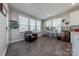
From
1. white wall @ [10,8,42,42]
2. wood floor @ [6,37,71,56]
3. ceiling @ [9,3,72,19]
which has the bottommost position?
wood floor @ [6,37,71,56]

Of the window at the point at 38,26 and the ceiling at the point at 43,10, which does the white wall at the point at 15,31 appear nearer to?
the ceiling at the point at 43,10

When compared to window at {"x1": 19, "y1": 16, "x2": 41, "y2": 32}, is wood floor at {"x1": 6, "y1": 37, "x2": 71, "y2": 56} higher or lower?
lower

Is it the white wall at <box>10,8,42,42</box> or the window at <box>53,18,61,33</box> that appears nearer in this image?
the white wall at <box>10,8,42,42</box>

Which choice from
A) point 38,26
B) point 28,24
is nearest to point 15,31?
point 28,24

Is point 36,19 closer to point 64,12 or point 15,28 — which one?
point 15,28

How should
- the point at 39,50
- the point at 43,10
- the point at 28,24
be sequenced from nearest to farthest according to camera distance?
the point at 39,50
the point at 28,24
the point at 43,10

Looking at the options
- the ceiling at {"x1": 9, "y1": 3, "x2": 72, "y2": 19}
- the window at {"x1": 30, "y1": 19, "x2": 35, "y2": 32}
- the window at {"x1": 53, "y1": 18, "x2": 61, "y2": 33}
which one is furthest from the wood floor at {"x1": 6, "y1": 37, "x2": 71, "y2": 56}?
the ceiling at {"x1": 9, "y1": 3, "x2": 72, "y2": 19}

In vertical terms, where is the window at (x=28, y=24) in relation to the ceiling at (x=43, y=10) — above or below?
below

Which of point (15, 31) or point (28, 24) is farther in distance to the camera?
point (28, 24)

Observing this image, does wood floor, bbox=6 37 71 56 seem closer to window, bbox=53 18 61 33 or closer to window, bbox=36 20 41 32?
window, bbox=36 20 41 32

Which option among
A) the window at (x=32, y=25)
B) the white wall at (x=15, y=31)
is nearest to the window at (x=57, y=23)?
the window at (x=32, y=25)

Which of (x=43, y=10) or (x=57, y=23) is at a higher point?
(x=43, y=10)

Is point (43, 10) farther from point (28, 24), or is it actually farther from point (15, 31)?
point (15, 31)

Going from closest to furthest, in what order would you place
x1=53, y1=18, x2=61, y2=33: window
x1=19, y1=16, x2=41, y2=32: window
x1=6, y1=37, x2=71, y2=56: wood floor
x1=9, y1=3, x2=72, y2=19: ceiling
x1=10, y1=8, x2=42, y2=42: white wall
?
x1=6, y1=37, x2=71, y2=56: wood floor < x1=10, y1=8, x2=42, y2=42: white wall < x1=9, y1=3, x2=72, y2=19: ceiling < x1=19, y1=16, x2=41, y2=32: window < x1=53, y1=18, x2=61, y2=33: window
